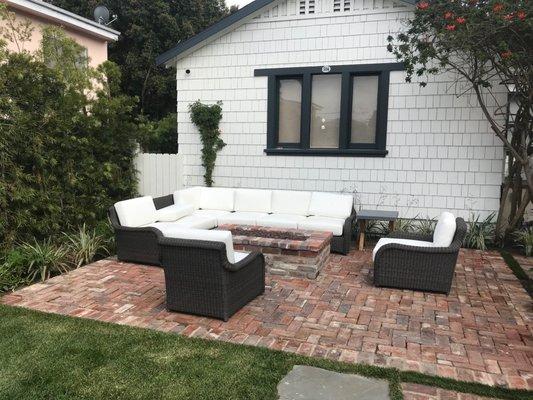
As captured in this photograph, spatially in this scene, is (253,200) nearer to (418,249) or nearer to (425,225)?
(425,225)

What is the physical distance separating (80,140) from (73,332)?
403cm

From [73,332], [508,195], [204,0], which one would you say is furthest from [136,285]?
[204,0]

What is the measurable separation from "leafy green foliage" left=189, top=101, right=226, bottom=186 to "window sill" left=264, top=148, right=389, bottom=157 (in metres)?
1.15

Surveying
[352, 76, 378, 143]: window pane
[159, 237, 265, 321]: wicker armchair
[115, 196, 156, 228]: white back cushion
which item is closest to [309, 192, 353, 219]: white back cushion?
[352, 76, 378, 143]: window pane

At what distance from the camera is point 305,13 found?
8.20 meters

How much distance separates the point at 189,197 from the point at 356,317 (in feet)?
15.1

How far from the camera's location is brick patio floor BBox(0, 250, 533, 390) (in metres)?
3.44

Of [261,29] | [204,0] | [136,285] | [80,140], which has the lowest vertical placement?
[136,285]

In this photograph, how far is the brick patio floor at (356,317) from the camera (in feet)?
11.3

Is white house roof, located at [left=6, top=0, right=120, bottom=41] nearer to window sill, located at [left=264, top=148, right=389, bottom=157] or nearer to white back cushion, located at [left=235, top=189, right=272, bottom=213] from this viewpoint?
window sill, located at [left=264, top=148, right=389, bottom=157]

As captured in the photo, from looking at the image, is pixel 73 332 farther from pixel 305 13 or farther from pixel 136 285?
pixel 305 13

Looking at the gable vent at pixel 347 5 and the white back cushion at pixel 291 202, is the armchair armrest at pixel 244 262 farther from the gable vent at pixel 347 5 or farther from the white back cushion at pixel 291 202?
the gable vent at pixel 347 5

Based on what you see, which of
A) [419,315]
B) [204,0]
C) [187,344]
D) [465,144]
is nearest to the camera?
[187,344]

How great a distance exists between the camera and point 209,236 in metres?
4.09
